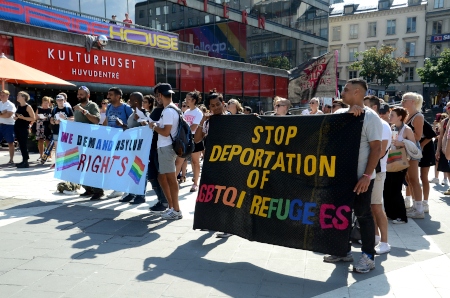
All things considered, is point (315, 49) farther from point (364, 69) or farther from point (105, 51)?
point (105, 51)

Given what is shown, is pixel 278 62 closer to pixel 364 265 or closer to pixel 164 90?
pixel 164 90

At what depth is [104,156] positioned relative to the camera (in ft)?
21.8

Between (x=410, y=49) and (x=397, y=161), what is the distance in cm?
6229

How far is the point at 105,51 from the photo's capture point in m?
17.5

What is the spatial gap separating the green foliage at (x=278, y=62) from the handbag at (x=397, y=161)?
26.0 meters

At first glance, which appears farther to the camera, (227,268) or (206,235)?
(206,235)

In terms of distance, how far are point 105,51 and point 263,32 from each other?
16775 mm

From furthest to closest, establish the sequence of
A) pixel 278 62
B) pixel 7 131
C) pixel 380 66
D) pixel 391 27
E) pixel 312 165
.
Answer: pixel 391 27, pixel 380 66, pixel 278 62, pixel 7 131, pixel 312 165

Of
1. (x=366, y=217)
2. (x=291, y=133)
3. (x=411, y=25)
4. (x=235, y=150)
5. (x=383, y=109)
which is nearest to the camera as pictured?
(x=366, y=217)

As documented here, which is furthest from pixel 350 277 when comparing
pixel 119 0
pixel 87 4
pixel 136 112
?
pixel 119 0

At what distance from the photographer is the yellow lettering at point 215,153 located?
483 cm

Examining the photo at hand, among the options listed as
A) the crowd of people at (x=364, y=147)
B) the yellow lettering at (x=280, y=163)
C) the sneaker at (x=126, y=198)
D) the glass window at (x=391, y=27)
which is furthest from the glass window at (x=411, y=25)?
the yellow lettering at (x=280, y=163)

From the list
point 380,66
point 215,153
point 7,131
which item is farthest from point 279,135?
point 380,66

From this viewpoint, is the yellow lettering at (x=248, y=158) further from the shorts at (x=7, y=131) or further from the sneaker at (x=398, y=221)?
the shorts at (x=7, y=131)
